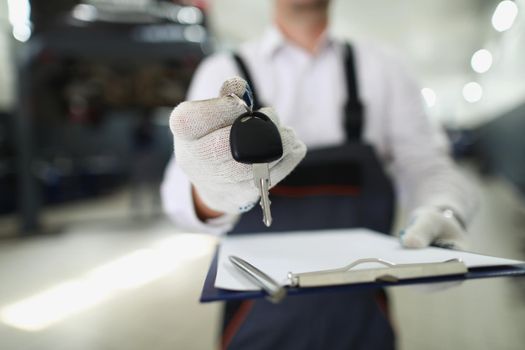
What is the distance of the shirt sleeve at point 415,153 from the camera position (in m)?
0.67

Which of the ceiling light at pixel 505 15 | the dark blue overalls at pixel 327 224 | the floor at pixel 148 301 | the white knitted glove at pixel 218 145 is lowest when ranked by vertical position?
the floor at pixel 148 301

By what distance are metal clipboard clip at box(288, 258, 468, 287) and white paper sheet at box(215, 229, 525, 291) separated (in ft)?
0.07

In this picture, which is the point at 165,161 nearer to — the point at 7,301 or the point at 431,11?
the point at 7,301

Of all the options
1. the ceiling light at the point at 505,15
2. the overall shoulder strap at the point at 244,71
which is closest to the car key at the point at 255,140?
the overall shoulder strap at the point at 244,71

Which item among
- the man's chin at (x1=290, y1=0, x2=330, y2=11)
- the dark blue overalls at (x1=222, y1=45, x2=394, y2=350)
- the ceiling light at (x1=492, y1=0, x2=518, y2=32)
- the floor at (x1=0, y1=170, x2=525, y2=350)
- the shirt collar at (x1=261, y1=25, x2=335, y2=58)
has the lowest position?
the floor at (x1=0, y1=170, x2=525, y2=350)

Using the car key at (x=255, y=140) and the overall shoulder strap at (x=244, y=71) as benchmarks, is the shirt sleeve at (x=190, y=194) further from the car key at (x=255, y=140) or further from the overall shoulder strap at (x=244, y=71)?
the car key at (x=255, y=140)

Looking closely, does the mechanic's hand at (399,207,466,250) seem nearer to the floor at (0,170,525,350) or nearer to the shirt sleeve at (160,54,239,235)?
the floor at (0,170,525,350)

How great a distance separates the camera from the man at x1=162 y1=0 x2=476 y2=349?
15.3 inches

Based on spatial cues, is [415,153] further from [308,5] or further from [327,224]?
[308,5]

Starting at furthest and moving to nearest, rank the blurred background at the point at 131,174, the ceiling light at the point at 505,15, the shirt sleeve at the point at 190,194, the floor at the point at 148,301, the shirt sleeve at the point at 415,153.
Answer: the ceiling light at the point at 505,15 < the blurred background at the point at 131,174 < the floor at the point at 148,301 < the shirt sleeve at the point at 415,153 < the shirt sleeve at the point at 190,194

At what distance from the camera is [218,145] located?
36cm

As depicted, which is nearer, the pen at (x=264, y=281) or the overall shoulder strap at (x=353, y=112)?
the pen at (x=264, y=281)

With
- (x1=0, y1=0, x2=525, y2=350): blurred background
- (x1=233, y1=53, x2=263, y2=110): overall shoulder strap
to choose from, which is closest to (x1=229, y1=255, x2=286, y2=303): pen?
(x1=233, y1=53, x2=263, y2=110): overall shoulder strap

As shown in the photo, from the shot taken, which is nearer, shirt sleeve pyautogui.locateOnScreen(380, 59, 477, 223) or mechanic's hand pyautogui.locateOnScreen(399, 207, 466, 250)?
mechanic's hand pyautogui.locateOnScreen(399, 207, 466, 250)
